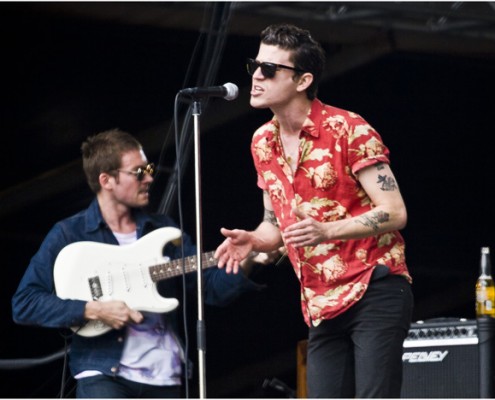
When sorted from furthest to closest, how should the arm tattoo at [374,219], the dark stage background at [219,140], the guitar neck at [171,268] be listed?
the dark stage background at [219,140] < the guitar neck at [171,268] < the arm tattoo at [374,219]

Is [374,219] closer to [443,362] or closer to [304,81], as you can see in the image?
[304,81]

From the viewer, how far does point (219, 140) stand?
6.78 meters

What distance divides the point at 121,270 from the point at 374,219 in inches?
80.2

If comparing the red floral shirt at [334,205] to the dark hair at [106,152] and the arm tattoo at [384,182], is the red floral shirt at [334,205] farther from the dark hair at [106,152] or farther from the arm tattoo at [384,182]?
the dark hair at [106,152]

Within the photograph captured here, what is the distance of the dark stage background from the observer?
6.52 metres

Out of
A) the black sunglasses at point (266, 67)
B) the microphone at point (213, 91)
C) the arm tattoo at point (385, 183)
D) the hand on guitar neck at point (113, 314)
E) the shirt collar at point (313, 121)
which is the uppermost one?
the black sunglasses at point (266, 67)

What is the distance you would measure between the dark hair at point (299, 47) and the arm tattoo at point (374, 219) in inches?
22.4

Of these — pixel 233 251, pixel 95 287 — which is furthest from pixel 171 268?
pixel 233 251

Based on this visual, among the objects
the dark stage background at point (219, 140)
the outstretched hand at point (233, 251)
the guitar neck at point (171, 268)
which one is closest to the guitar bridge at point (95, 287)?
the guitar neck at point (171, 268)

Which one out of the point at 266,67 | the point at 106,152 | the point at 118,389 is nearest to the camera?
the point at 266,67

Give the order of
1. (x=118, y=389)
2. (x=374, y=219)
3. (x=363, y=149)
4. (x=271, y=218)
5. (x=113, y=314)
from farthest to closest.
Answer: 1. (x=113, y=314)
2. (x=118, y=389)
3. (x=271, y=218)
4. (x=363, y=149)
5. (x=374, y=219)

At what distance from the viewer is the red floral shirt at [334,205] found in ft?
12.9

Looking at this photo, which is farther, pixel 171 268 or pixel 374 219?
pixel 171 268

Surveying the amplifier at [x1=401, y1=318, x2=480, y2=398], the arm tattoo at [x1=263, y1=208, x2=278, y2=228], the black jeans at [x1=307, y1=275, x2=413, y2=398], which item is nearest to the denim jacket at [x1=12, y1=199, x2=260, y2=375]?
the amplifier at [x1=401, y1=318, x2=480, y2=398]
